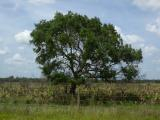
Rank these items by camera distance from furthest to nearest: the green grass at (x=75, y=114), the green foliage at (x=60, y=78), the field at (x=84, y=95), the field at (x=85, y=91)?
1. the green foliage at (x=60, y=78)
2. the field at (x=85, y=91)
3. the field at (x=84, y=95)
4. the green grass at (x=75, y=114)

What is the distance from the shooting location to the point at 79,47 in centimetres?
4878

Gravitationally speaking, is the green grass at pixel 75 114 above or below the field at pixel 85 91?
below

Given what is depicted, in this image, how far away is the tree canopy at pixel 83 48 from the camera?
1889 inches

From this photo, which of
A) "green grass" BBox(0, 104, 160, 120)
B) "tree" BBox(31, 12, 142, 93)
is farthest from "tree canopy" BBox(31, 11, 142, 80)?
"green grass" BBox(0, 104, 160, 120)

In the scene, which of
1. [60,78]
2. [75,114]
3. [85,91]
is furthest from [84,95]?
[75,114]

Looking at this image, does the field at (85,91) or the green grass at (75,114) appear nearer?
the green grass at (75,114)

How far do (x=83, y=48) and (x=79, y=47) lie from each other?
77 cm

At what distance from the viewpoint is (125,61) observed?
166ft

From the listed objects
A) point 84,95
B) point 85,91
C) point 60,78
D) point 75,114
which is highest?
point 60,78

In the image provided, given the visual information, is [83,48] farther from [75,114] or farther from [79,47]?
[75,114]

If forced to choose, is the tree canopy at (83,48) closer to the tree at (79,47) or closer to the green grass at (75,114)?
the tree at (79,47)

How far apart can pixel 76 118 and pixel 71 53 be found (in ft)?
89.1

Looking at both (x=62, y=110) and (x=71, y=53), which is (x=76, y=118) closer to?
(x=62, y=110)

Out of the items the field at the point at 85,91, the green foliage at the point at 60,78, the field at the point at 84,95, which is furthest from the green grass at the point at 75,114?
the green foliage at the point at 60,78
